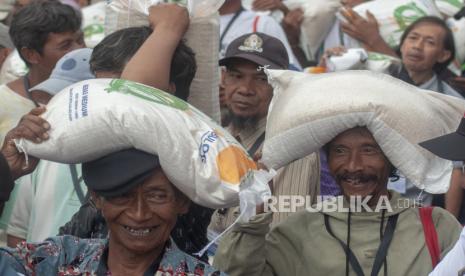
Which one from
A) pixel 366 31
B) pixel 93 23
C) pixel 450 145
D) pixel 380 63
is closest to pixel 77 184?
pixel 450 145

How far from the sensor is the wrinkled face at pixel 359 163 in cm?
473

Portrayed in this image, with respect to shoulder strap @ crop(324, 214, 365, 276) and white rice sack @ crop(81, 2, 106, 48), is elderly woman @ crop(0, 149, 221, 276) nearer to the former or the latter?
shoulder strap @ crop(324, 214, 365, 276)

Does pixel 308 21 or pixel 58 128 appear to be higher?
pixel 58 128

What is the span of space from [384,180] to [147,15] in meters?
1.11

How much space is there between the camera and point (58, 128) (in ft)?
13.0

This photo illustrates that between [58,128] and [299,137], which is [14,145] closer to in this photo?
[58,128]

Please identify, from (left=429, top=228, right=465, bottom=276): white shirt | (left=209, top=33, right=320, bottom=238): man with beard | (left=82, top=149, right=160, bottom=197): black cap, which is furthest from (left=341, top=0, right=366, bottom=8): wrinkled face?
(left=82, top=149, right=160, bottom=197): black cap

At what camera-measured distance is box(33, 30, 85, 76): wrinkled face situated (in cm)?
686

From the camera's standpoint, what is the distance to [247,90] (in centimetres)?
628

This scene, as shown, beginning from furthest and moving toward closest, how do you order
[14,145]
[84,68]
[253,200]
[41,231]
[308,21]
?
[308,21] → [84,68] → [41,231] → [14,145] → [253,200]

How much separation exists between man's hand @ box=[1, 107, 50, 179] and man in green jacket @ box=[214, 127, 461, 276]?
784 millimetres

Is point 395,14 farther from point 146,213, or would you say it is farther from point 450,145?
point 146,213

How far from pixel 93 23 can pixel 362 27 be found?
74.0 inches

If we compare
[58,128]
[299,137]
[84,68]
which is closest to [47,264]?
[58,128]
